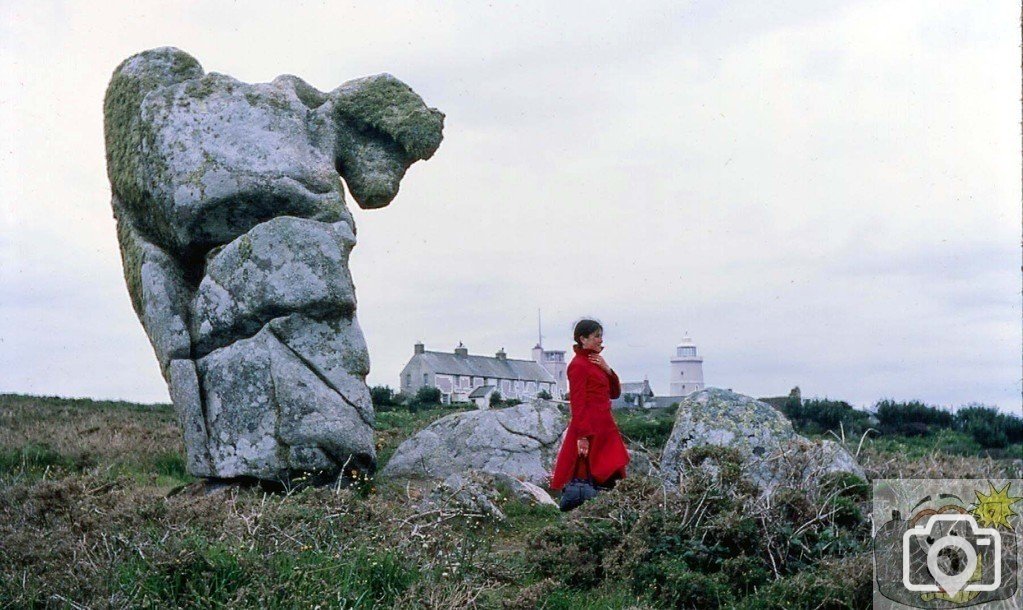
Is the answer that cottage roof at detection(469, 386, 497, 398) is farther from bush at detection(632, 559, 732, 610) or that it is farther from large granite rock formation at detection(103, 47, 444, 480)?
bush at detection(632, 559, 732, 610)

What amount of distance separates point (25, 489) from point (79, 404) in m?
18.1

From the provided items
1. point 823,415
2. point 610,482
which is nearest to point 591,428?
point 610,482

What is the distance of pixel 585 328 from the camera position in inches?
508

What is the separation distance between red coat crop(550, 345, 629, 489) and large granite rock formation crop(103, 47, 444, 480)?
2367 millimetres

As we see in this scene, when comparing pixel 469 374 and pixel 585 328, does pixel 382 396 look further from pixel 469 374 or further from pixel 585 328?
pixel 585 328

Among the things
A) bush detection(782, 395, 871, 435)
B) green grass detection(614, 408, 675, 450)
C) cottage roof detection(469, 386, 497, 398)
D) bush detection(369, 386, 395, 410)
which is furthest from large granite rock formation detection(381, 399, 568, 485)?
cottage roof detection(469, 386, 497, 398)

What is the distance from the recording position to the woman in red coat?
41.1 feet

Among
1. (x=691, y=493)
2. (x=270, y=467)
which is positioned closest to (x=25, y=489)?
(x=270, y=467)

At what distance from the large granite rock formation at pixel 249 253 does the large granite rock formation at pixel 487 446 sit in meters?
1.37

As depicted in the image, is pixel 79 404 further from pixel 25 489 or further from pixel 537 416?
pixel 25 489

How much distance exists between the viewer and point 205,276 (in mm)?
13953

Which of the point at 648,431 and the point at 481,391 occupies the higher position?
the point at 481,391

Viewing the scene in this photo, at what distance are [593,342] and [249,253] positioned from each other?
163 inches

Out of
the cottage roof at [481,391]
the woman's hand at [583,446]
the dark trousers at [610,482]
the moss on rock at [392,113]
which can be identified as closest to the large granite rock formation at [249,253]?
the moss on rock at [392,113]
